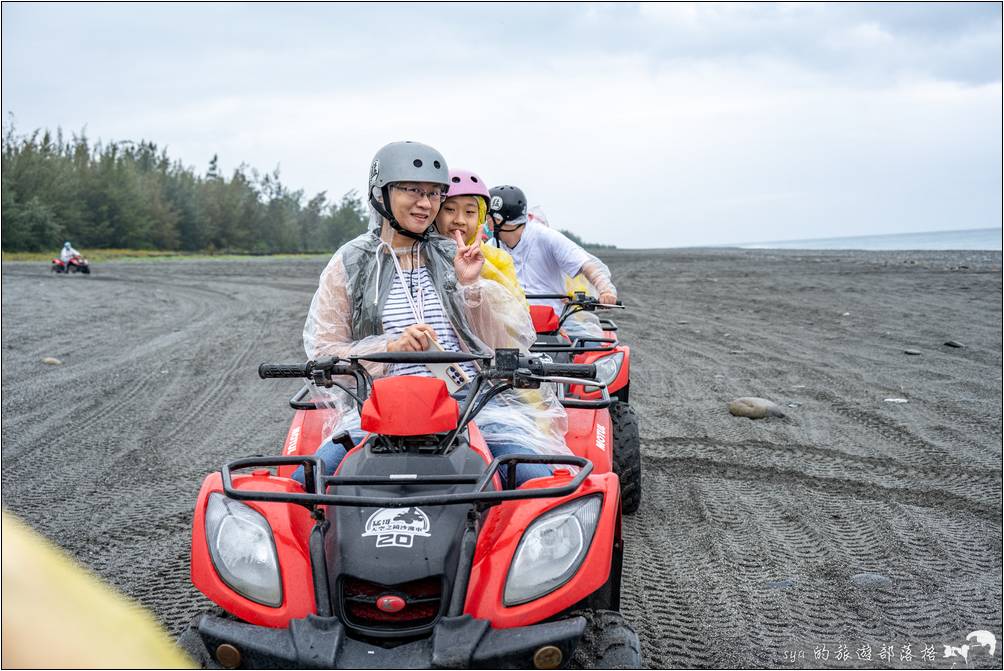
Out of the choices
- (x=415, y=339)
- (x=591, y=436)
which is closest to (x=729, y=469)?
(x=591, y=436)

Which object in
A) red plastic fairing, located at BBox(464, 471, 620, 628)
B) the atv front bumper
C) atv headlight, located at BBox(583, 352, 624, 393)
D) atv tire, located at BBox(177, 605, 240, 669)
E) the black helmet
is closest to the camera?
the atv front bumper

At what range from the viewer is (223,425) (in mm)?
6988

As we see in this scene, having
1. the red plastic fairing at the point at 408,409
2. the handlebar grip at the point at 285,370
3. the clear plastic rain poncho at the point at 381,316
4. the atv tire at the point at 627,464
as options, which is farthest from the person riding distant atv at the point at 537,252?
the red plastic fairing at the point at 408,409

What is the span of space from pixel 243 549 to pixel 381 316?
141 cm

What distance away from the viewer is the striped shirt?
148 inches

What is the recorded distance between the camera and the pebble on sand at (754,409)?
23.6ft

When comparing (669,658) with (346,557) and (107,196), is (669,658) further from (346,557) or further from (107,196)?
(107,196)

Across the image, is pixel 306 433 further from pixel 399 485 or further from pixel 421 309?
pixel 399 485

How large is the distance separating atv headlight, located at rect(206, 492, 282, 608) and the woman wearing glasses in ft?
3.13

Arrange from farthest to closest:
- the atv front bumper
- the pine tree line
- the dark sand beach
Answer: the pine tree line → the dark sand beach → the atv front bumper

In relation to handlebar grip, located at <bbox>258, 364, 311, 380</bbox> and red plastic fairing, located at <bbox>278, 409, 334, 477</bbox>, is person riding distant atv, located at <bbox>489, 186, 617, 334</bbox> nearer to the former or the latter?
red plastic fairing, located at <bbox>278, 409, 334, 477</bbox>

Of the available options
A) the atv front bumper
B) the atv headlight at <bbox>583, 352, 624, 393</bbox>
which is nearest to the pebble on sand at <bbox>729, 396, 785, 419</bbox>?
the atv headlight at <bbox>583, 352, 624, 393</bbox>

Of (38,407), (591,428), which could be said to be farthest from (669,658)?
(38,407)

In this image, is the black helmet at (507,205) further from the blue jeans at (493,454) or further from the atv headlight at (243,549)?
the atv headlight at (243,549)
